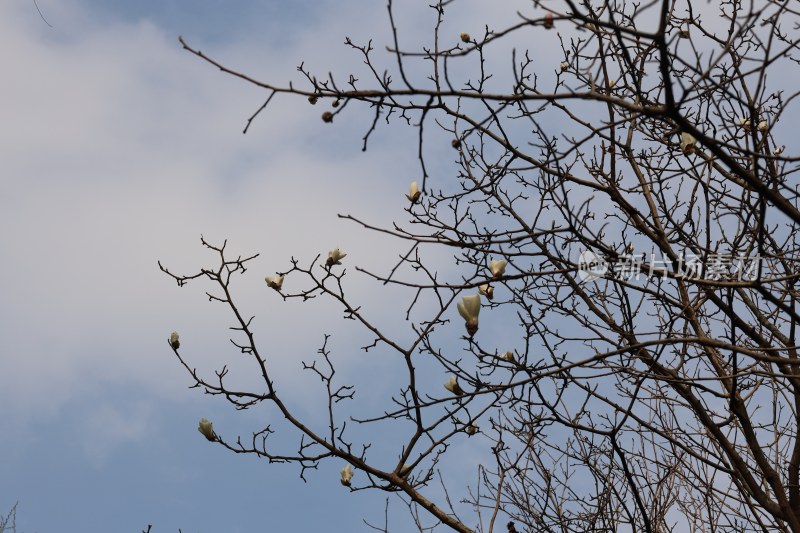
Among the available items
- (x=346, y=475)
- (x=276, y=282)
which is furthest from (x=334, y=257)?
(x=346, y=475)

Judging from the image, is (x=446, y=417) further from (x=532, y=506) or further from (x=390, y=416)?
(x=532, y=506)

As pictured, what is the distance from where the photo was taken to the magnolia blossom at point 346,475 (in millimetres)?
3092

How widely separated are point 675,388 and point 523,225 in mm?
1000

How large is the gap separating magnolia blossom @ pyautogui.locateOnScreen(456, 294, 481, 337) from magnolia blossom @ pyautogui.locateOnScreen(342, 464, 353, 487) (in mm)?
759

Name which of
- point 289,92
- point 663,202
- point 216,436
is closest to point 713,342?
point 289,92

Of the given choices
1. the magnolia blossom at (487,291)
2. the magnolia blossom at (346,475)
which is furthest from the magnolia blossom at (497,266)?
the magnolia blossom at (346,475)

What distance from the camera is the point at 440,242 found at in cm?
248

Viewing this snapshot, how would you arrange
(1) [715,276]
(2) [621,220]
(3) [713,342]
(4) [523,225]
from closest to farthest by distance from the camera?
(3) [713,342]
(1) [715,276]
(4) [523,225]
(2) [621,220]

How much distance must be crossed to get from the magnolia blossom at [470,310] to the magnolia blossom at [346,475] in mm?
759

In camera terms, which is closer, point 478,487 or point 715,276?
point 715,276

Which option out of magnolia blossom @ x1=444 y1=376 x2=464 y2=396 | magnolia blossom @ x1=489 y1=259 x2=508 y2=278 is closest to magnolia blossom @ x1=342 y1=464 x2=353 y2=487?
magnolia blossom @ x1=444 y1=376 x2=464 y2=396

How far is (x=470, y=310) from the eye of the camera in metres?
2.76

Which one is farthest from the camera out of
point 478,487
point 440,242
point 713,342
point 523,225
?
point 478,487

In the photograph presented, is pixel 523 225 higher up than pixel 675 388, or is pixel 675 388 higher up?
pixel 523 225
